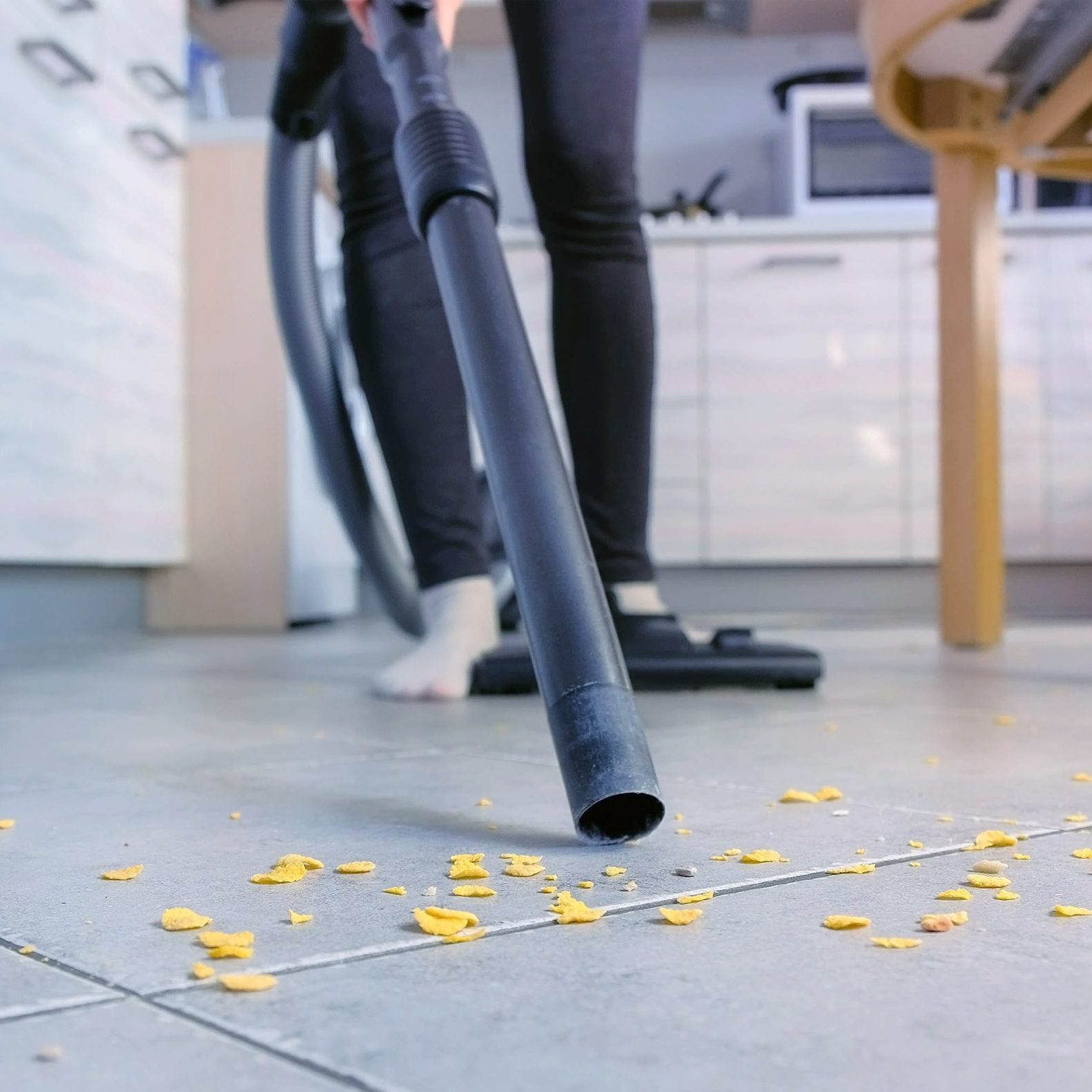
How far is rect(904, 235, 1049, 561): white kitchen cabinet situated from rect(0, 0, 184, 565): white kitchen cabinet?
166 cm

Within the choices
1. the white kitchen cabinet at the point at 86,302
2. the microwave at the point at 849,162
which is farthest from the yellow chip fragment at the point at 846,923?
the microwave at the point at 849,162

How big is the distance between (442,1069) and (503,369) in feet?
1.42

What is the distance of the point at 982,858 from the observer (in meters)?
0.59

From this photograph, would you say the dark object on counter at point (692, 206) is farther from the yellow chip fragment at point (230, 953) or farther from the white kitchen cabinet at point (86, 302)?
the yellow chip fragment at point (230, 953)

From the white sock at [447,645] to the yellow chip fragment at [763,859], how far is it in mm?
758

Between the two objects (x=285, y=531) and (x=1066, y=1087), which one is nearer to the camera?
(x=1066, y=1087)

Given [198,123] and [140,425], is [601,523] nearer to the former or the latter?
[140,425]

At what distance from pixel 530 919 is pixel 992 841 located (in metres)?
0.23

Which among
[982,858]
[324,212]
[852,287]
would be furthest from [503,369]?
[852,287]

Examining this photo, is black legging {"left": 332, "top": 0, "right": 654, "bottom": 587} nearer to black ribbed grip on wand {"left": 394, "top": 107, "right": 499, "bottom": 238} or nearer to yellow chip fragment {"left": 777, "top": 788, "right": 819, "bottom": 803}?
black ribbed grip on wand {"left": 394, "top": 107, "right": 499, "bottom": 238}

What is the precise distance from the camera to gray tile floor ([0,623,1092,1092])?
1.14 feet

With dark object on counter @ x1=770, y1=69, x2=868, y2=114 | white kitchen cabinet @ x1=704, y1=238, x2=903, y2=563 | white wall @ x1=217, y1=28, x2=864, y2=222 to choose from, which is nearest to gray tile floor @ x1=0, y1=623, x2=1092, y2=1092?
white kitchen cabinet @ x1=704, y1=238, x2=903, y2=563

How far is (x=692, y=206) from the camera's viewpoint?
11.9 ft

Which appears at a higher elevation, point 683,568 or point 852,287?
point 852,287
